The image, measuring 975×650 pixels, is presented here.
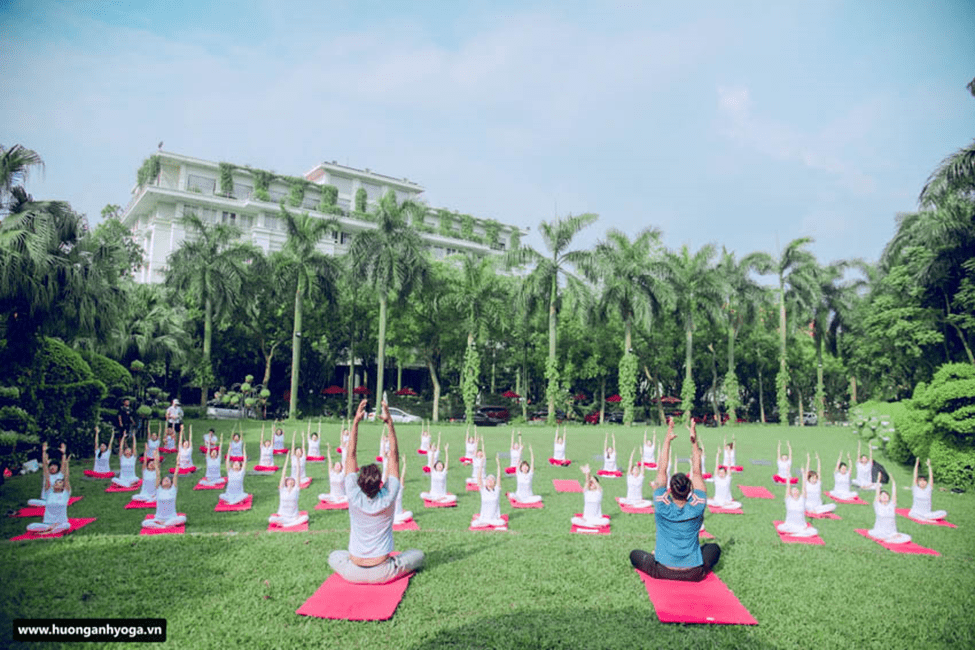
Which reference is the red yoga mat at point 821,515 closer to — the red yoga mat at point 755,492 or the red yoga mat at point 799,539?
the red yoga mat at point 755,492

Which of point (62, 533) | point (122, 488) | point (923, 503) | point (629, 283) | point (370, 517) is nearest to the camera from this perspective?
point (370, 517)

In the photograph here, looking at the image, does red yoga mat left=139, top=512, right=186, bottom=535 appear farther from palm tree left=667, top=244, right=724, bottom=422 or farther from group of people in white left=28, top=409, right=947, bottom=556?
palm tree left=667, top=244, right=724, bottom=422

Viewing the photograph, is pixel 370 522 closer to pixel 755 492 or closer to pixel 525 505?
pixel 525 505

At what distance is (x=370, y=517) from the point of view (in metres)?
7.04

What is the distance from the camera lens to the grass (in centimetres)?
636

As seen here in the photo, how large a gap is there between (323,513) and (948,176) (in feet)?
70.2

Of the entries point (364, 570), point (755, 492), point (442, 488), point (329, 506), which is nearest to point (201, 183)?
point (329, 506)

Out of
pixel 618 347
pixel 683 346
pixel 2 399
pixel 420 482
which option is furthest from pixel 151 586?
pixel 683 346

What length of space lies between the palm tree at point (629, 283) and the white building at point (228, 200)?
574 inches

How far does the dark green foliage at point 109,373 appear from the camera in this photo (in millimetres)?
20078

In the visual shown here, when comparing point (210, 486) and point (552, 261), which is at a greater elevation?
point (552, 261)

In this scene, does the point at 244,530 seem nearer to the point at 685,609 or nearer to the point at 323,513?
the point at 323,513

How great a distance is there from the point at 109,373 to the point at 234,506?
34.6 ft

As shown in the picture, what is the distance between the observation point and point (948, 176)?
19.9 meters
